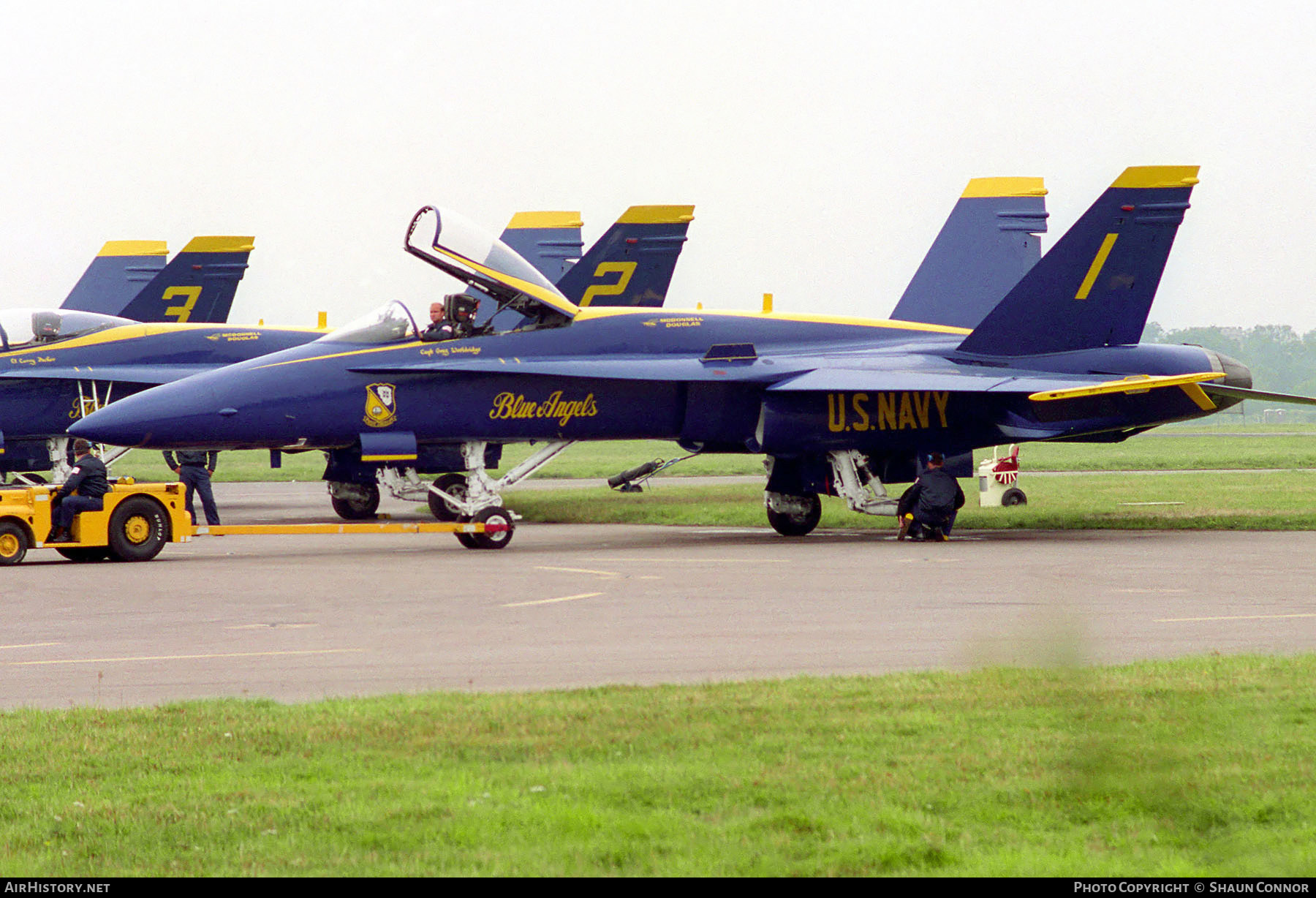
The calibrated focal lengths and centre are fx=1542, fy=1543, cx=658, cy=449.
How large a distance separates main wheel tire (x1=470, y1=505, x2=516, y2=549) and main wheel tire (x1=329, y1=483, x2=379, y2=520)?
707cm

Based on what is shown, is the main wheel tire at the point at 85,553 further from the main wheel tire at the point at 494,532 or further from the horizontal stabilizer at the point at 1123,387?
the horizontal stabilizer at the point at 1123,387

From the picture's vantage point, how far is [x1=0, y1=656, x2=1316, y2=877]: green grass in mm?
5164

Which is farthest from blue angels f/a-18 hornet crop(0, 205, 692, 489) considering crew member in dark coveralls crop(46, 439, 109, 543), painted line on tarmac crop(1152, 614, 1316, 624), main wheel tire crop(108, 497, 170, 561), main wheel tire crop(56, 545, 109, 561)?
painted line on tarmac crop(1152, 614, 1316, 624)

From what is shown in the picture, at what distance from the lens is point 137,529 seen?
59.3 feet

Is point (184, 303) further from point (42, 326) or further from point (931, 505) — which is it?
point (931, 505)

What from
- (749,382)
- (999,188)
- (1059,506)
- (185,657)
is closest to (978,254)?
(999,188)

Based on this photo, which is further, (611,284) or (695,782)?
(611,284)

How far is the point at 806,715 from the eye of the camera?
7.58 metres

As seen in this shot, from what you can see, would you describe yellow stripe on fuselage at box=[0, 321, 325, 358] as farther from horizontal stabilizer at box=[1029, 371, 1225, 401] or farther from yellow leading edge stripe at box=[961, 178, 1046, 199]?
horizontal stabilizer at box=[1029, 371, 1225, 401]

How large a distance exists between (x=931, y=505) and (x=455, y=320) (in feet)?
21.9

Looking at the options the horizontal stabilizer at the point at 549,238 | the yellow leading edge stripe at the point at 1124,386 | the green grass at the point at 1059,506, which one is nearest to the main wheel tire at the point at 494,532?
the green grass at the point at 1059,506

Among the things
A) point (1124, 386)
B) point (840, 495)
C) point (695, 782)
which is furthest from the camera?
point (840, 495)

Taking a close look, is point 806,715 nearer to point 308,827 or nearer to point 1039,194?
point 308,827

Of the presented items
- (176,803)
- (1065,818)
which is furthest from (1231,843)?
(176,803)
